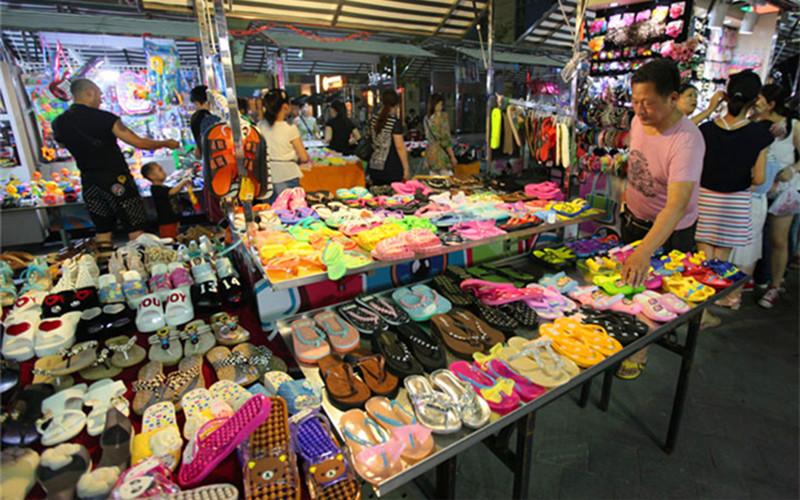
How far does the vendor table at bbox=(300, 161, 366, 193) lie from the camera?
5.79 meters

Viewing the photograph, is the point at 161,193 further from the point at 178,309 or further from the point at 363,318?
the point at 363,318

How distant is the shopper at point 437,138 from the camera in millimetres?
5605

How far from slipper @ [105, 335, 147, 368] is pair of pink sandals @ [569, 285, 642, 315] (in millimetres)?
2219

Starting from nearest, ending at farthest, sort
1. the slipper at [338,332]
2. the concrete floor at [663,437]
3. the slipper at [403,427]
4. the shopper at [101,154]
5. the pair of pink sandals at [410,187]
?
the slipper at [403,427]
the slipper at [338,332]
the concrete floor at [663,437]
the pair of pink sandals at [410,187]
the shopper at [101,154]

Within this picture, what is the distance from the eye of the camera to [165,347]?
1.87 m

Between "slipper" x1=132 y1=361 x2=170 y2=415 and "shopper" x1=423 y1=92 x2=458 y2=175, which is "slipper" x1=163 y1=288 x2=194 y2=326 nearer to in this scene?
"slipper" x1=132 y1=361 x2=170 y2=415

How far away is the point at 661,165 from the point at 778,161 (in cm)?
270

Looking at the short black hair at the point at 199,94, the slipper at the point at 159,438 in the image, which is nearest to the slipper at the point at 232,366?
the slipper at the point at 159,438

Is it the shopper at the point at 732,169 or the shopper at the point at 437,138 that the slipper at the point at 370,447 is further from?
the shopper at the point at 437,138

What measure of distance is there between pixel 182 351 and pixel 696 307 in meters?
2.57

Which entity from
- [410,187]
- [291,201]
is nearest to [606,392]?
[410,187]

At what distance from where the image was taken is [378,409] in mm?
1396

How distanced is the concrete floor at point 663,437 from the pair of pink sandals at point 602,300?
90 cm

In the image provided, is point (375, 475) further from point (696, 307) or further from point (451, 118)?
point (451, 118)
